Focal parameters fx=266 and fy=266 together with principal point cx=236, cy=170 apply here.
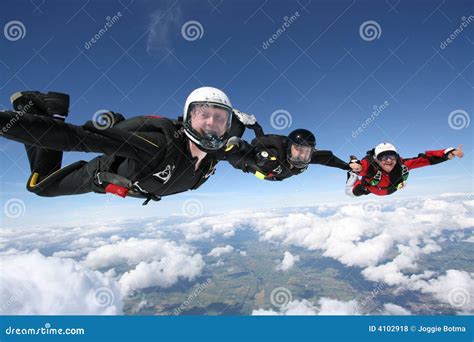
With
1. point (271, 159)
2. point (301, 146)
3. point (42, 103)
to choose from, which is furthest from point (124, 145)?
point (301, 146)

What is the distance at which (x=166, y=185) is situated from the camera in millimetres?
3736

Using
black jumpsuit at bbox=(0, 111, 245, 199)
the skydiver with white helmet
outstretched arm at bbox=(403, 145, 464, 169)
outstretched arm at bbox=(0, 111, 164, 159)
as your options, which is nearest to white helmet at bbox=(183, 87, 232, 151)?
black jumpsuit at bbox=(0, 111, 245, 199)

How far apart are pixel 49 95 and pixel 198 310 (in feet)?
474

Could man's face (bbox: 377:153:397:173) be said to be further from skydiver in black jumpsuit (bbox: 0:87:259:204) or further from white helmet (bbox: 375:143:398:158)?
skydiver in black jumpsuit (bbox: 0:87:259:204)

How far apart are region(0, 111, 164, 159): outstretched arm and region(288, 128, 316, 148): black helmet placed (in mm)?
3347

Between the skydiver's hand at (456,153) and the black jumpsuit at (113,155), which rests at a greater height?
the skydiver's hand at (456,153)

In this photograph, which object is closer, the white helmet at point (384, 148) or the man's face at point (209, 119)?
the man's face at point (209, 119)

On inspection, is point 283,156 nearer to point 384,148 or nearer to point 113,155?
point 384,148

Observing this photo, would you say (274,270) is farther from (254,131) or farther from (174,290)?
(254,131)

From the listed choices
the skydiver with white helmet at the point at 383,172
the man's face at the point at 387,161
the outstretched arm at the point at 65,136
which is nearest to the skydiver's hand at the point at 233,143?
the outstretched arm at the point at 65,136

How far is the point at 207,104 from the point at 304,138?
2.41 meters

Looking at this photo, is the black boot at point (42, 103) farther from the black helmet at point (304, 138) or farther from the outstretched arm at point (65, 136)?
the black helmet at point (304, 138)

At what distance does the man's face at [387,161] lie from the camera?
21.7 ft

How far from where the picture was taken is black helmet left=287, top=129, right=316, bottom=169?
208 inches
